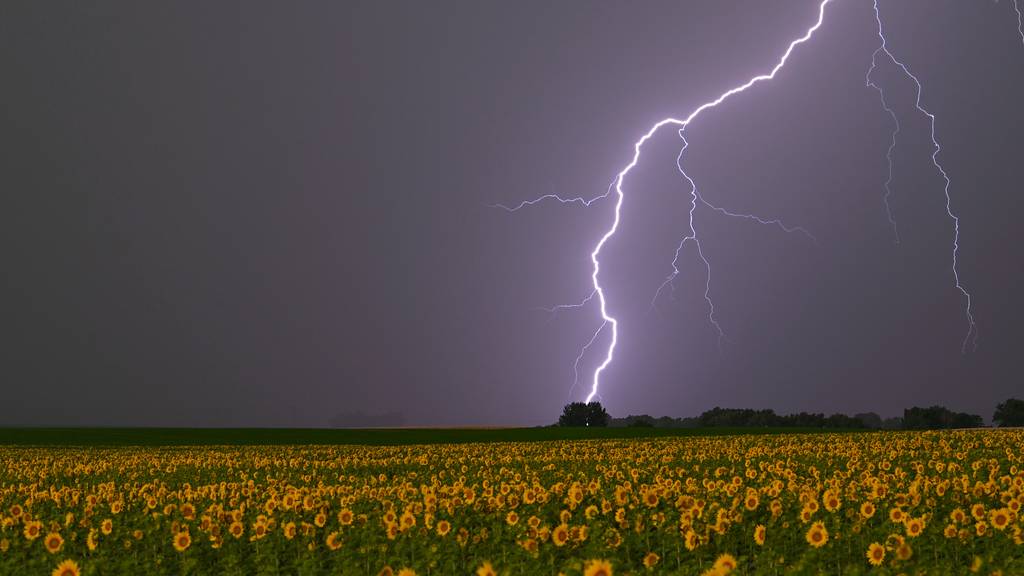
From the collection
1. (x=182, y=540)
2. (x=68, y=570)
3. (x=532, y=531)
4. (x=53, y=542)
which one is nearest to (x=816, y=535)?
(x=532, y=531)

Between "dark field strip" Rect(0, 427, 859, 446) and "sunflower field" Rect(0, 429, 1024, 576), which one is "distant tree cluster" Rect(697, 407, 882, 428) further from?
"sunflower field" Rect(0, 429, 1024, 576)

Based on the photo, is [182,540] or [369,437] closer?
[182,540]

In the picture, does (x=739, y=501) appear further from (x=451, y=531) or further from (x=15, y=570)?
(x=15, y=570)

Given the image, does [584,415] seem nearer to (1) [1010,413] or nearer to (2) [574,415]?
(2) [574,415]

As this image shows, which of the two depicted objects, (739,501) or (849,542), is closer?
(849,542)

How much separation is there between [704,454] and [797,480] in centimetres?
807

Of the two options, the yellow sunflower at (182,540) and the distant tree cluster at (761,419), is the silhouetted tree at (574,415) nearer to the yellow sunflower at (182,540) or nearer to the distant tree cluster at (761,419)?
the distant tree cluster at (761,419)

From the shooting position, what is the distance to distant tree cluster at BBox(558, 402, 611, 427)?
73.8m

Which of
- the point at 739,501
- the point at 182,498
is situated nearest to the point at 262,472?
the point at 182,498

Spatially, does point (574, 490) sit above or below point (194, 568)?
above

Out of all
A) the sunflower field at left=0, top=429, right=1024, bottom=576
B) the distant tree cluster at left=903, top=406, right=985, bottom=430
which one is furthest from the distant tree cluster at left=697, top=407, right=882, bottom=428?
the sunflower field at left=0, top=429, right=1024, bottom=576

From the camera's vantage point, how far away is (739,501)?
1048cm

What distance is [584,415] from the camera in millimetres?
74562

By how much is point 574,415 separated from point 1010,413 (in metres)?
31.0
